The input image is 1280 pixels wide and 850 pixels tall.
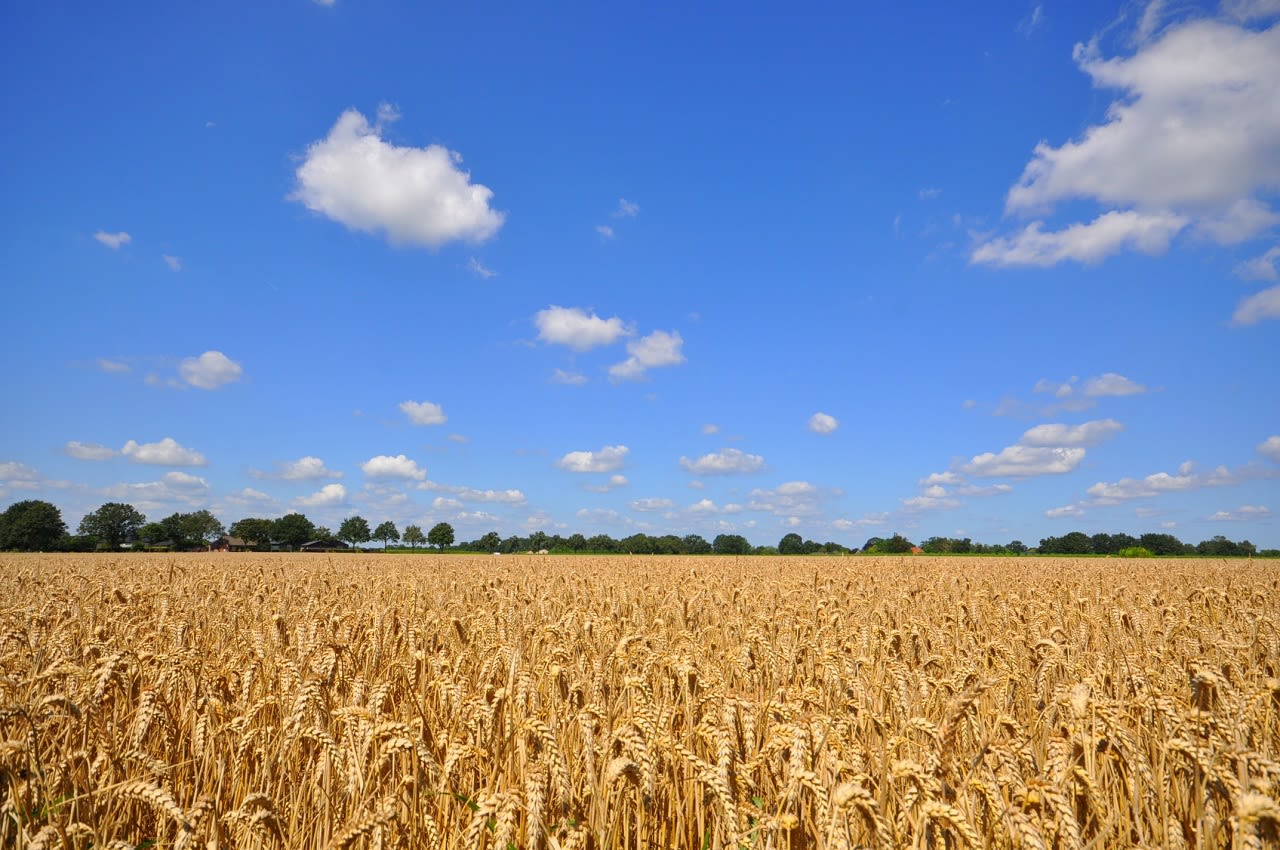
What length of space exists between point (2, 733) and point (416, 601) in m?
5.56

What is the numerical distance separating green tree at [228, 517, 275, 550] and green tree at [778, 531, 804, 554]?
9348 cm

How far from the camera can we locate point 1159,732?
12.0 feet

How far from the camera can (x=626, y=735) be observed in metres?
2.48

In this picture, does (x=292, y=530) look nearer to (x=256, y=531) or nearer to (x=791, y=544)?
(x=256, y=531)

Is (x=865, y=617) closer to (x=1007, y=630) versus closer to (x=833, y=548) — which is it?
(x=1007, y=630)

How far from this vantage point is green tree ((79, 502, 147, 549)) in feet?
402

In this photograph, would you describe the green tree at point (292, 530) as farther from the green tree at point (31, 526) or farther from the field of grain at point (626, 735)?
the field of grain at point (626, 735)

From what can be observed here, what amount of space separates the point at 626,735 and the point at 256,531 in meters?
144

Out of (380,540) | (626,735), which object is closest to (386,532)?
(380,540)

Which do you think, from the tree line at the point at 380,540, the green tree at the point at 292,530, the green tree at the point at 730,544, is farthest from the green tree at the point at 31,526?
the green tree at the point at 730,544

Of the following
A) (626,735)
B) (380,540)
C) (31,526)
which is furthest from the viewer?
(380,540)

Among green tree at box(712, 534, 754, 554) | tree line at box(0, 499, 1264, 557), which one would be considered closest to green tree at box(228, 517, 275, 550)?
tree line at box(0, 499, 1264, 557)

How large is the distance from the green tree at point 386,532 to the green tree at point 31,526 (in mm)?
62957

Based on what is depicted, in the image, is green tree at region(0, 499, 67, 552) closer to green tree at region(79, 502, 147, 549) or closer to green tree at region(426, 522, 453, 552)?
green tree at region(79, 502, 147, 549)
